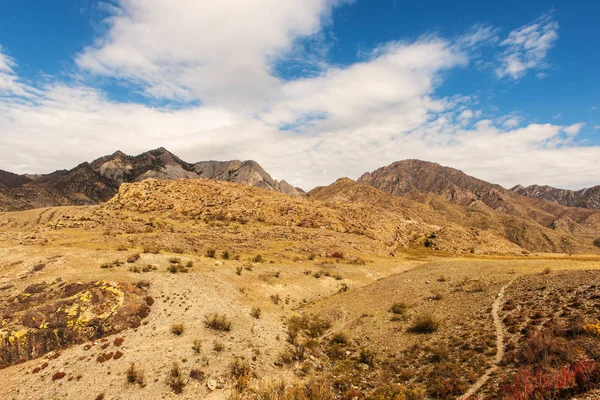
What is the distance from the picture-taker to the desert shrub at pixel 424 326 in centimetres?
1822

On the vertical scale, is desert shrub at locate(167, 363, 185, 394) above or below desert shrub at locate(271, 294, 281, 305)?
below

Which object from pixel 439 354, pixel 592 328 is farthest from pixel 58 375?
pixel 592 328

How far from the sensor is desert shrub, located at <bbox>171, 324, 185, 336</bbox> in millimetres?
17953

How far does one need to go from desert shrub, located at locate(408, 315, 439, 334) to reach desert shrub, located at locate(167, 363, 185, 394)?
1352 centimetres

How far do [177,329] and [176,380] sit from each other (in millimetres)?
4429

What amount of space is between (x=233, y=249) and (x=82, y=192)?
660 ft

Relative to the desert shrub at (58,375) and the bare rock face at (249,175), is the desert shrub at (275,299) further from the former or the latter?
the bare rock face at (249,175)

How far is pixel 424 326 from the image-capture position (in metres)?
18.4

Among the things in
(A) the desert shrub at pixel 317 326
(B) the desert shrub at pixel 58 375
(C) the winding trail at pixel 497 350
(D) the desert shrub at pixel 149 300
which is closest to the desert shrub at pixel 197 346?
(D) the desert shrub at pixel 149 300

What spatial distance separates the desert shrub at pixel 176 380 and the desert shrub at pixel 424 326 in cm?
1352

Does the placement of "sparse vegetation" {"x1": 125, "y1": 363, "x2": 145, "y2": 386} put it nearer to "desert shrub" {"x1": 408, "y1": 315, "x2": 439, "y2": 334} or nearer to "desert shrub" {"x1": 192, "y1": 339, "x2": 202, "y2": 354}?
"desert shrub" {"x1": 192, "y1": 339, "x2": 202, "y2": 354}

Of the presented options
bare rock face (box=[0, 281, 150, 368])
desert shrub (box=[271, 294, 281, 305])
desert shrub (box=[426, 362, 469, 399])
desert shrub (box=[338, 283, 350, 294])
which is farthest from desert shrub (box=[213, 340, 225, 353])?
desert shrub (box=[338, 283, 350, 294])

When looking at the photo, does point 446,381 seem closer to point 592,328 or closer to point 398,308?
point 592,328

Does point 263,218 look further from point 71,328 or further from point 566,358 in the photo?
point 566,358
